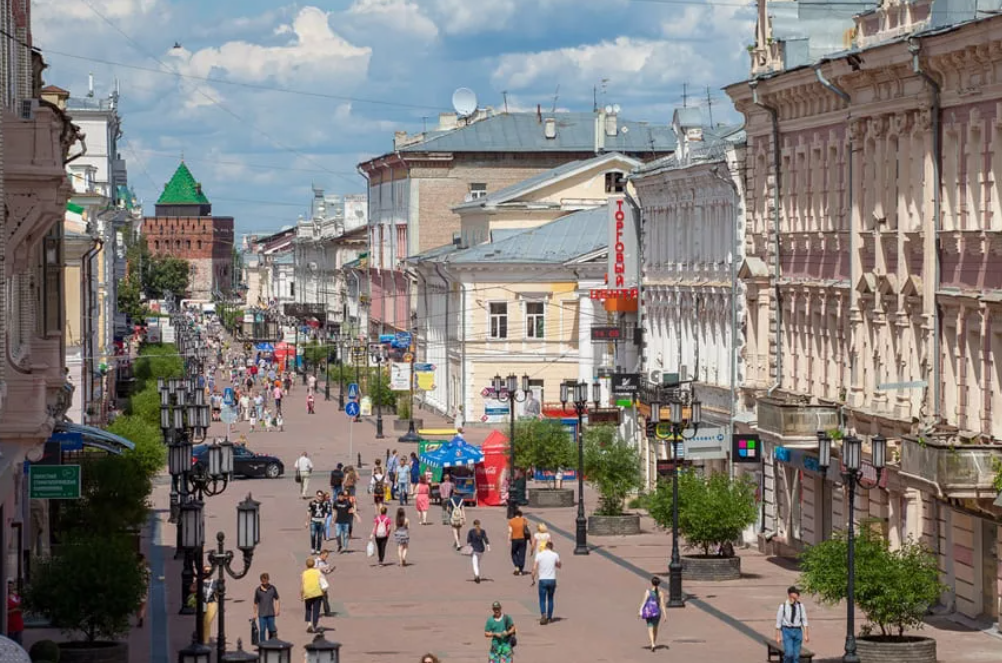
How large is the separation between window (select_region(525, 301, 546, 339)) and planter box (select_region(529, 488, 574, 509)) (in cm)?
2395

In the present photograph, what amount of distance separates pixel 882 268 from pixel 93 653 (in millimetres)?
15507

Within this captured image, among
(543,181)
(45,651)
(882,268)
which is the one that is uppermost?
(543,181)

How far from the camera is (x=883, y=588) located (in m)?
28.4

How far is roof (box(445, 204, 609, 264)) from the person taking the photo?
78312 millimetres

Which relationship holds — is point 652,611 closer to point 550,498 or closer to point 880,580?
point 880,580

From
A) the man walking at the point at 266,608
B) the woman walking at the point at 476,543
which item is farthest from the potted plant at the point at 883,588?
the woman walking at the point at 476,543

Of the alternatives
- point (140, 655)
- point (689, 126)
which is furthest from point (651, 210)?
point (140, 655)

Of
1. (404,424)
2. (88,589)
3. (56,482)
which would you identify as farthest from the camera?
(404,424)

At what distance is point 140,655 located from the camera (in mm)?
30641

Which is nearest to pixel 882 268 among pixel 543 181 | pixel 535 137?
pixel 543 181

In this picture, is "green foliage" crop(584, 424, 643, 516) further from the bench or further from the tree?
the bench

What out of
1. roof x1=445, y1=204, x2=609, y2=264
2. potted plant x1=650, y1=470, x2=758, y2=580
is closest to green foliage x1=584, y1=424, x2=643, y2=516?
potted plant x1=650, y1=470, x2=758, y2=580

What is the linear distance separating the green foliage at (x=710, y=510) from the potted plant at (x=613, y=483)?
326 inches

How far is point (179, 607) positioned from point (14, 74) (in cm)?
1151
